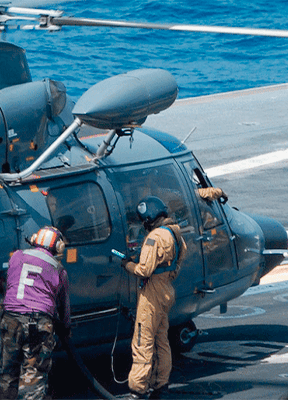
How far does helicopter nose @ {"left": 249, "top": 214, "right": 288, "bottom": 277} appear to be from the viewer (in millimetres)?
9922

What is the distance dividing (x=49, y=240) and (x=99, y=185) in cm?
122

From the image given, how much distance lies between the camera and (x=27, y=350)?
21.9 ft

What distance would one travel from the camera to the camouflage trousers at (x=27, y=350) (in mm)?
6652

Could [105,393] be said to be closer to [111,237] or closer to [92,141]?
[111,237]

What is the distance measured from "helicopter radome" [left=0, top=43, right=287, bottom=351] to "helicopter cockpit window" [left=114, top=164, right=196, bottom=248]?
0.01 m

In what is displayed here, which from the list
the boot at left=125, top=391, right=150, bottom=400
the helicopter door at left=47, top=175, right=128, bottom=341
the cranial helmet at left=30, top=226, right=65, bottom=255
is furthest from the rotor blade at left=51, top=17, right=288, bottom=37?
the boot at left=125, top=391, right=150, bottom=400

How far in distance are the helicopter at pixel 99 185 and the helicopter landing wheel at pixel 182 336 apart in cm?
50

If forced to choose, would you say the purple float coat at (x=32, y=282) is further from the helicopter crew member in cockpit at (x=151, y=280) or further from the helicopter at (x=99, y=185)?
the helicopter crew member in cockpit at (x=151, y=280)

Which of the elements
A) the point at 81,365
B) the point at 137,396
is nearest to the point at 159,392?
the point at 137,396

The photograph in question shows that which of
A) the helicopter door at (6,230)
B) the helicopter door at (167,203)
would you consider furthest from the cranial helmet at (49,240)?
the helicopter door at (167,203)

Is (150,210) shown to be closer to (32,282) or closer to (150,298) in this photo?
(150,298)

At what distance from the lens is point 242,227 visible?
9.56 m

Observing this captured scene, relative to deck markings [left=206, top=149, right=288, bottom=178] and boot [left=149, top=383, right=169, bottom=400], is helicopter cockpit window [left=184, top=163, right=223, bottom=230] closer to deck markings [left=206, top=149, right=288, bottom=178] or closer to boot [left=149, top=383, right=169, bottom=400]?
boot [left=149, top=383, right=169, bottom=400]

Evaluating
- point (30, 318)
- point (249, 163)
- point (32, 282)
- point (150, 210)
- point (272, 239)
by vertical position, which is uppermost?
point (150, 210)
